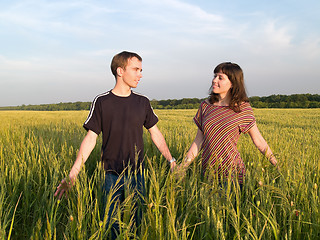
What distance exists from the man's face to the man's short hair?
3 cm

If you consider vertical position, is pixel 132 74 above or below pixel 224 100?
above

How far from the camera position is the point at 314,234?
1549mm

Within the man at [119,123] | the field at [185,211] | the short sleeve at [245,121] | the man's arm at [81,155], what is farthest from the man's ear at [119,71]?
the short sleeve at [245,121]

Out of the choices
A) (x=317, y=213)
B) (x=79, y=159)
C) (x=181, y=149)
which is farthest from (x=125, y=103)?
(x=181, y=149)

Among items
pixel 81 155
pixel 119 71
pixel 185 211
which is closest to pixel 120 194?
pixel 185 211

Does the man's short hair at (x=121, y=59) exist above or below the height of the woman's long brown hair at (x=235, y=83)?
above

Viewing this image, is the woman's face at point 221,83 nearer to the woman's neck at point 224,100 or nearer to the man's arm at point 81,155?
the woman's neck at point 224,100

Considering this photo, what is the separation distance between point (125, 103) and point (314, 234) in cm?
163

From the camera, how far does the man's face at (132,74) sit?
2205mm

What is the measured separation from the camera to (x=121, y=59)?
2.23 metres

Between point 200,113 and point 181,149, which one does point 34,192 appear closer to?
point 200,113

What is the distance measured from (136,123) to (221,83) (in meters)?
0.83

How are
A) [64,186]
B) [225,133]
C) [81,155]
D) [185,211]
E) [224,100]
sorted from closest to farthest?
[185,211] < [64,186] < [81,155] < [225,133] < [224,100]

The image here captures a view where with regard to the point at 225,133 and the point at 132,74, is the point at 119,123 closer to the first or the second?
the point at 132,74
